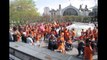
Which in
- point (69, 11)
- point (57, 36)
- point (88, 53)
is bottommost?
point (88, 53)

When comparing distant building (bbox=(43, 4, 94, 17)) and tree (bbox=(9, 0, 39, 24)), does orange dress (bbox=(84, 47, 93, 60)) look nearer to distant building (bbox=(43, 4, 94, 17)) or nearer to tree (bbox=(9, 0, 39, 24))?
distant building (bbox=(43, 4, 94, 17))

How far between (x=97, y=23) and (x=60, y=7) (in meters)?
0.34

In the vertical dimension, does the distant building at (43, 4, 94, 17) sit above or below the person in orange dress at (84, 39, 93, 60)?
above

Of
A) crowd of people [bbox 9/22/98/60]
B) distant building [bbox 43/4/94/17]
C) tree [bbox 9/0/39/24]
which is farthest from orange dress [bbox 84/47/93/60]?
tree [bbox 9/0/39/24]

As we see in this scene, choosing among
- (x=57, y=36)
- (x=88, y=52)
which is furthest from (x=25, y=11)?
(x=88, y=52)

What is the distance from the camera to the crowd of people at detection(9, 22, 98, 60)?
1.26 m

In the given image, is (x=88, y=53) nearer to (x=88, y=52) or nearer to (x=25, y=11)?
(x=88, y=52)

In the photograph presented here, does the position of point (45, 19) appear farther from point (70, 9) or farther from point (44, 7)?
point (70, 9)

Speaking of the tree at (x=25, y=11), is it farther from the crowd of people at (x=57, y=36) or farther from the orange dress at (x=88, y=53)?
the orange dress at (x=88, y=53)

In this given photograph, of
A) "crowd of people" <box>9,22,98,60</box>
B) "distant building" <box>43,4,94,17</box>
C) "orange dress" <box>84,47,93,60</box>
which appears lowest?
"orange dress" <box>84,47,93,60</box>

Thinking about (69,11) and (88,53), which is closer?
(88,53)

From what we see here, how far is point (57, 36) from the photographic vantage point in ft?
4.55

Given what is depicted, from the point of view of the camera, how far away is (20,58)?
Answer: 135 cm
